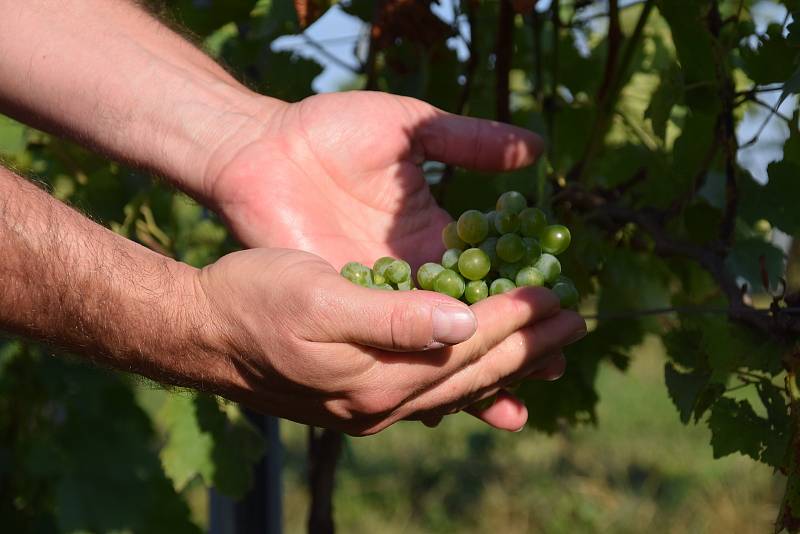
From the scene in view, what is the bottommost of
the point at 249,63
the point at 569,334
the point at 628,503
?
the point at 628,503

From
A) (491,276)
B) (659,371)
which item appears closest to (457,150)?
(491,276)

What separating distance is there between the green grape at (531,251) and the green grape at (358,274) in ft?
0.69

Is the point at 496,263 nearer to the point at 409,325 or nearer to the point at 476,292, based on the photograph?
the point at 476,292

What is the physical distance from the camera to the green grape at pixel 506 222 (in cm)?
126

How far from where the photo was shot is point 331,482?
1819mm

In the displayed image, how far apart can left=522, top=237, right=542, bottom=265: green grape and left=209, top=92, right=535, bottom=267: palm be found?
25 centimetres

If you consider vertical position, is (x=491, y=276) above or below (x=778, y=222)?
below

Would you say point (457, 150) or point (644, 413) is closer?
point (457, 150)

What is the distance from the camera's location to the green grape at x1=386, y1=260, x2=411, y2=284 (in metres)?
1.26

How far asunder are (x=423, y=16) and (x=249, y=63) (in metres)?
0.44

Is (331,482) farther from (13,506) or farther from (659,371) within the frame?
(659,371)

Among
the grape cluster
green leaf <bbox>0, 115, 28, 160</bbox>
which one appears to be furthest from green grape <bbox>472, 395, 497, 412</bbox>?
green leaf <bbox>0, 115, 28, 160</bbox>

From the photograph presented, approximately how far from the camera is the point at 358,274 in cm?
127

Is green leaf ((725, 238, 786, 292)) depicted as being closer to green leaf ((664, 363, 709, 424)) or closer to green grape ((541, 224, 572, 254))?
green leaf ((664, 363, 709, 424))
